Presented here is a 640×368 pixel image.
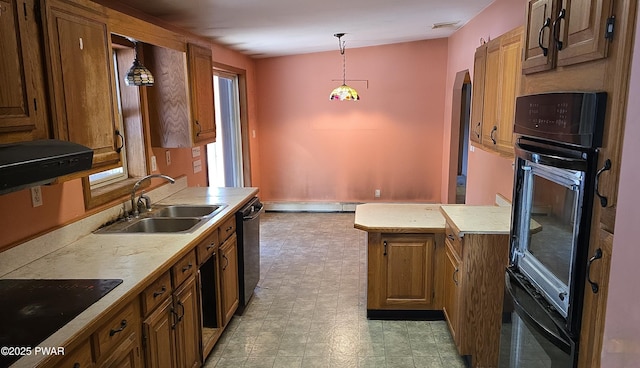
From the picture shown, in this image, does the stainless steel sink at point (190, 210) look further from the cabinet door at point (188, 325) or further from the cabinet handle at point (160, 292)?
the cabinet handle at point (160, 292)

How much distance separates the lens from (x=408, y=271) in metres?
3.04

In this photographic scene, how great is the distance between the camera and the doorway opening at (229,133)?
5445 mm

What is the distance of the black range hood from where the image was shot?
1.27 m

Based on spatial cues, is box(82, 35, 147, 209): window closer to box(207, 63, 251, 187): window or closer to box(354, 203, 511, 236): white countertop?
box(354, 203, 511, 236): white countertop

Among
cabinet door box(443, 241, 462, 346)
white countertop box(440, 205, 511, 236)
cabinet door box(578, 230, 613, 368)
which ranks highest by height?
cabinet door box(578, 230, 613, 368)

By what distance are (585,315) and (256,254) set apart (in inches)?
106

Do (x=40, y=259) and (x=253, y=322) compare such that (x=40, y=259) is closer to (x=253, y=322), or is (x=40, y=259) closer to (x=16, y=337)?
(x=16, y=337)

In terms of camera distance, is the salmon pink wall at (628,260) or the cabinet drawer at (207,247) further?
the cabinet drawer at (207,247)

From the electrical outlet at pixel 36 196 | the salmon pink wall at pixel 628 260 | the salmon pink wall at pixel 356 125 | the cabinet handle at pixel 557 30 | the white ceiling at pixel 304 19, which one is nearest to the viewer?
the salmon pink wall at pixel 628 260

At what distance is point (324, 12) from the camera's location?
133 inches

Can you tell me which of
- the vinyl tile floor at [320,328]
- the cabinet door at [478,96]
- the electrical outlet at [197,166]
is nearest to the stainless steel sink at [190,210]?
the vinyl tile floor at [320,328]

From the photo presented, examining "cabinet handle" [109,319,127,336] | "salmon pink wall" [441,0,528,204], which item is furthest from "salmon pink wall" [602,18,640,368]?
"salmon pink wall" [441,0,528,204]

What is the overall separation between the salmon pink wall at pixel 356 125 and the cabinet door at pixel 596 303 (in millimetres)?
5094

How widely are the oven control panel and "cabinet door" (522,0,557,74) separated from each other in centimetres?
14
